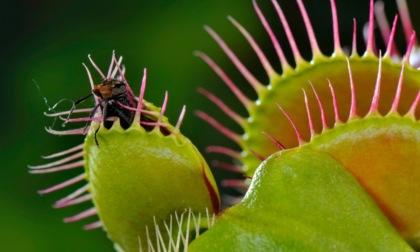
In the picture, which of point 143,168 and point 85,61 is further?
point 85,61

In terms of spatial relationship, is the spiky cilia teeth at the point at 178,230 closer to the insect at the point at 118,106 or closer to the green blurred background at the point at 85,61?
the insect at the point at 118,106

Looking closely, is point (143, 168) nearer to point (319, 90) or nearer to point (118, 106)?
point (118, 106)

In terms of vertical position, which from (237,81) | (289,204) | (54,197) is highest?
(289,204)

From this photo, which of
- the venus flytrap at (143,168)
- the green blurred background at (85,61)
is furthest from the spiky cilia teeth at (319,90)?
the green blurred background at (85,61)

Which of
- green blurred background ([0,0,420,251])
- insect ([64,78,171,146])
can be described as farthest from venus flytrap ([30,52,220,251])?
green blurred background ([0,0,420,251])

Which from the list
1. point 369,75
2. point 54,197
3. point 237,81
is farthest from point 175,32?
point 369,75

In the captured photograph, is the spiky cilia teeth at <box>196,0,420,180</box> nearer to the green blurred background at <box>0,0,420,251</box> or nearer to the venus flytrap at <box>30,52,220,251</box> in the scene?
the venus flytrap at <box>30,52,220,251</box>

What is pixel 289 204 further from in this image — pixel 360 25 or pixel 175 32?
pixel 360 25

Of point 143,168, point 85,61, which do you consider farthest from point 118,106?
point 85,61
